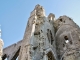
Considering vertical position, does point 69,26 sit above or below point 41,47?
above

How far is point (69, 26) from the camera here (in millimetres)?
20609

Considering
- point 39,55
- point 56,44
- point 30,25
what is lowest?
point 39,55

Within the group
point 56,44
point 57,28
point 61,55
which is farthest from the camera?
point 57,28

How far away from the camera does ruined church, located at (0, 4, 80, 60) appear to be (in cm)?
1561

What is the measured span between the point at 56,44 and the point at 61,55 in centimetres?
214

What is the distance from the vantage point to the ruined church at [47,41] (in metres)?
15.6

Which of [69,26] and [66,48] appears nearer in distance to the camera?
[66,48]

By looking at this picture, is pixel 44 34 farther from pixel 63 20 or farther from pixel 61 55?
pixel 63 20

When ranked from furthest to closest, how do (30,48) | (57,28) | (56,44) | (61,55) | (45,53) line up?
(57,28)
(56,44)
(61,55)
(45,53)
(30,48)

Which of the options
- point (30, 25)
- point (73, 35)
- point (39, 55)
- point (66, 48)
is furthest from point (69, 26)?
point (39, 55)

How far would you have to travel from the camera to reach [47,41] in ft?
60.4

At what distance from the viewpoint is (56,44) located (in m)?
20.3

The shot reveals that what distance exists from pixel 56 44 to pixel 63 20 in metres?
3.56

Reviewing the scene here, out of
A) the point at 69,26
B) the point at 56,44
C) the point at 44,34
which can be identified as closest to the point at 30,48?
the point at 44,34
